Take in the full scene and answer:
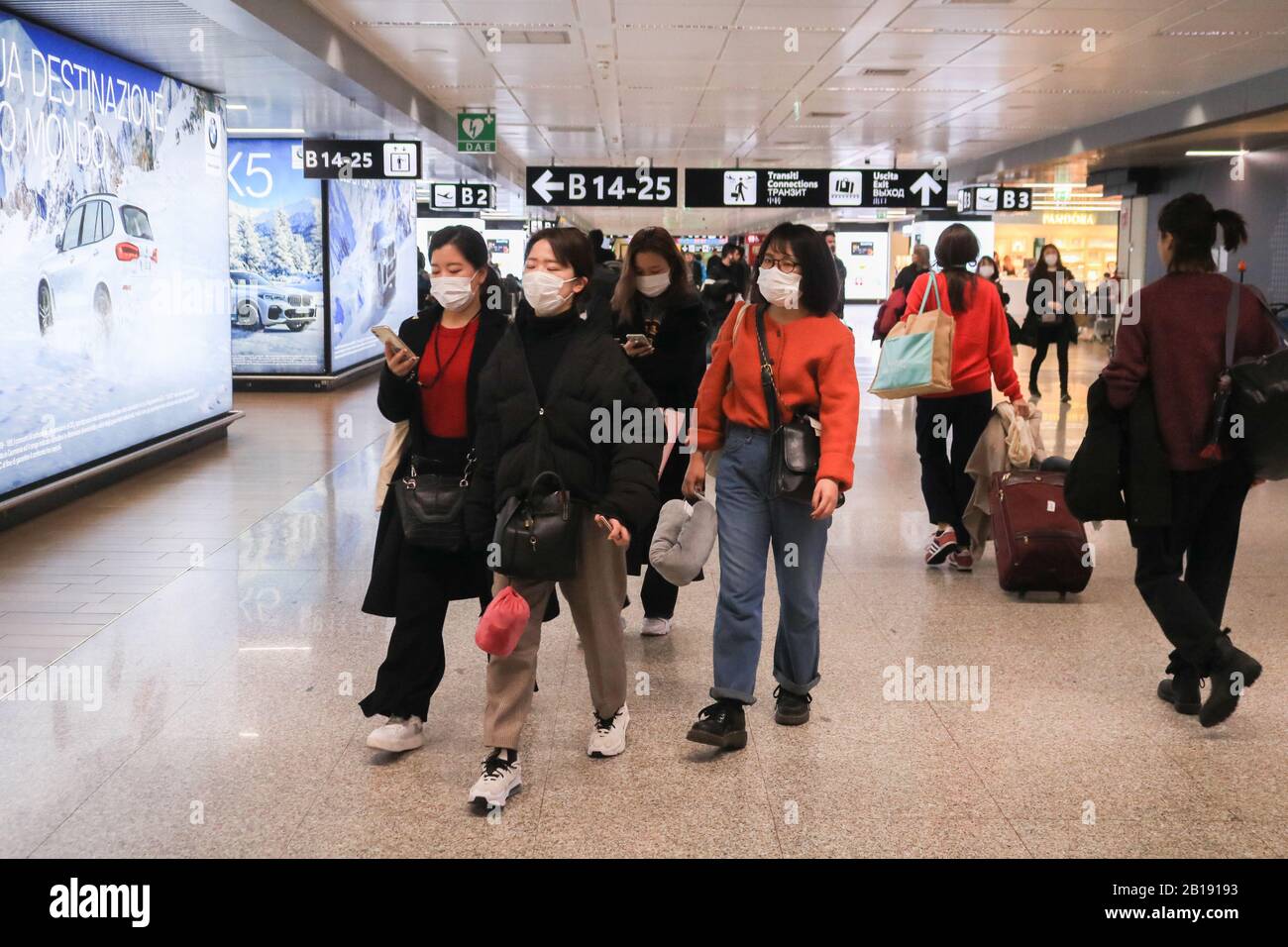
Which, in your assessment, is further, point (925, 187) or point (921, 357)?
point (925, 187)

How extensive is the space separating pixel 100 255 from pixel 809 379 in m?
6.57

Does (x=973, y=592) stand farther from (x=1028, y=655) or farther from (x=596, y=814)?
(x=596, y=814)

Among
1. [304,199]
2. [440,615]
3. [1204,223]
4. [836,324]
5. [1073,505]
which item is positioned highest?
[304,199]

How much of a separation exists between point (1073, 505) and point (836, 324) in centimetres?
108

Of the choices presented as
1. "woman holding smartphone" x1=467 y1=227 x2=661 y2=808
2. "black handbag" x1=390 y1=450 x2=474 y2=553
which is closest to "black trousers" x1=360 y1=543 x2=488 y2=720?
"black handbag" x1=390 y1=450 x2=474 y2=553

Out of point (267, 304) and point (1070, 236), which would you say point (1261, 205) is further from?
point (1070, 236)

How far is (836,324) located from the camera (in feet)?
13.1

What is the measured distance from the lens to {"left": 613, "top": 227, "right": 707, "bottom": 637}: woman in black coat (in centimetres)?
469

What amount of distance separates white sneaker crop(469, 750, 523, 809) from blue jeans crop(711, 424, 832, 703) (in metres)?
0.76

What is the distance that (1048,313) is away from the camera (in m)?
15.1

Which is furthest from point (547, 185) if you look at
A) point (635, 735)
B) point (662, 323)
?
point (635, 735)
